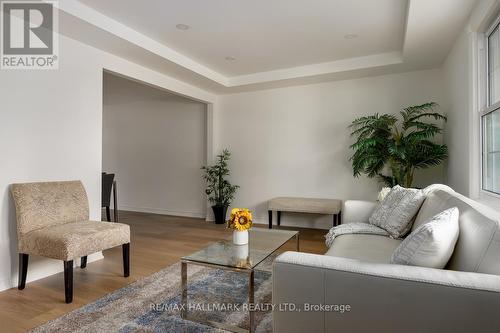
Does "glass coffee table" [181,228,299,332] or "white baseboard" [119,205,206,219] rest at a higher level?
"glass coffee table" [181,228,299,332]

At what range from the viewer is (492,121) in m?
2.47

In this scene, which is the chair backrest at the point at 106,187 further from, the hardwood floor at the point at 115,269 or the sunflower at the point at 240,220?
the sunflower at the point at 240,220

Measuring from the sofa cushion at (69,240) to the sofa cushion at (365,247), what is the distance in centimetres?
188

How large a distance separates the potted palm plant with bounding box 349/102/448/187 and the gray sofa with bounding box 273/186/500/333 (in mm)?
2466

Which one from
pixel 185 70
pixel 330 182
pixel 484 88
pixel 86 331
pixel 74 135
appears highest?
pixel 185 70

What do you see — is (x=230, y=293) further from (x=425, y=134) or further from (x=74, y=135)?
(x=425, y=134)

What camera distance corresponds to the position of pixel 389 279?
1.20 m

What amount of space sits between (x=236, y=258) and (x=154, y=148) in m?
4.80

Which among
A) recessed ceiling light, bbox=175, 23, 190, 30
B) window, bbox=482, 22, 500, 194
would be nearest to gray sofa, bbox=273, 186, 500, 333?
window, bbox=482, 22, 500, 194

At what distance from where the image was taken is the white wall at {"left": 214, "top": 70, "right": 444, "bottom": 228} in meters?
4.48

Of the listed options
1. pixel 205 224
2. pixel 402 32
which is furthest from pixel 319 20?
pixel 205 224

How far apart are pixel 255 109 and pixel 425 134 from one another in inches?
109

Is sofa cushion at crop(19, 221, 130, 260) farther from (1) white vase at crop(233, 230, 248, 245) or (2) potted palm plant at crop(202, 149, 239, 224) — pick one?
(2) potted palm plant at crop(202, 149, 239, 224)
